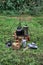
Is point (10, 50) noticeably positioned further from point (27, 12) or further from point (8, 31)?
point (27, 12)

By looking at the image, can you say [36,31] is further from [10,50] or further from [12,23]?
[10,50]

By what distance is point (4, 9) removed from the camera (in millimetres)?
8633

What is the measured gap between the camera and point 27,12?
838 cm

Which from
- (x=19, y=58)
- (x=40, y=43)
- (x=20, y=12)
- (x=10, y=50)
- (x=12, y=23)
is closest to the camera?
(x=19, y=58)

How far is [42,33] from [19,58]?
1.67 metres

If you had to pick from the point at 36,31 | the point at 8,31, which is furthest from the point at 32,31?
the point at 8,31

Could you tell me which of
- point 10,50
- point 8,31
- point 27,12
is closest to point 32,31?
point 8,31

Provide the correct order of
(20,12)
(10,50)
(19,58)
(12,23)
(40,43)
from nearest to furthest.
→ 1. (19,58)
2. (10,50)
3. (40,43)
4. (12,23)
5. (20,12)

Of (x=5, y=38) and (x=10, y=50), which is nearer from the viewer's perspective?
(x=10, y=50)

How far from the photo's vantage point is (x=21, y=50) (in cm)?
529

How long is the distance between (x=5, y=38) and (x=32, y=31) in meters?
0.91

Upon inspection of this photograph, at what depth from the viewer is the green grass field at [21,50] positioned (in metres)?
4.80

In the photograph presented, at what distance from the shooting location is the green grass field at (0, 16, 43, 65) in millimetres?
4801

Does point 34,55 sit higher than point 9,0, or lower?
lower
